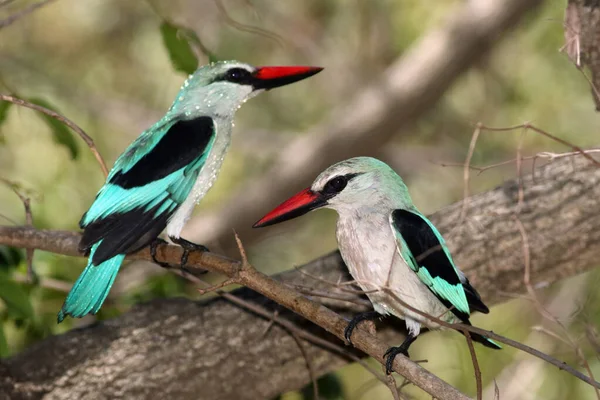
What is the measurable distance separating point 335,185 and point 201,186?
502 mm

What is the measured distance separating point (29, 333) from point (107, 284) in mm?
1374

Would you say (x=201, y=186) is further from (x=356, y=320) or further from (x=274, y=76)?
(x=356, y=320)

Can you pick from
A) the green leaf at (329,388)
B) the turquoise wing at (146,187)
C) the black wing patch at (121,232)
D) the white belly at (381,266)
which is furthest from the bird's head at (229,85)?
the green leaf at (329,388)

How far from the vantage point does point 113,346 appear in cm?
329

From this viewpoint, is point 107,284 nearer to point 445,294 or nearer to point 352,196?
point 352,196

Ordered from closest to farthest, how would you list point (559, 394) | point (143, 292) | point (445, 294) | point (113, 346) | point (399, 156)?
point (445, 294)
point (113, 346)
point (143, 292)
point (559, 394)
point (399, 156)

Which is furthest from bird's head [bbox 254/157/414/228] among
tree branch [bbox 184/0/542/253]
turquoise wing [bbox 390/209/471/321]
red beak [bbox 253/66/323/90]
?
tree branch [bbox 184/0/542/253]

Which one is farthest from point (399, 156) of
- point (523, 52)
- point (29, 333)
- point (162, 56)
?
point (29, 333)

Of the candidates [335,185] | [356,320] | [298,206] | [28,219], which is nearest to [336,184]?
[335,185]

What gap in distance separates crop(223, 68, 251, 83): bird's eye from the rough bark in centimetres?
81

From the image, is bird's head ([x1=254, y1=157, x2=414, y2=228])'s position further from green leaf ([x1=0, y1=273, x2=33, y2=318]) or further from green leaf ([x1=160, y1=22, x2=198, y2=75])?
green leaf ([x1=0, y1=273, x2=33, y2=318])

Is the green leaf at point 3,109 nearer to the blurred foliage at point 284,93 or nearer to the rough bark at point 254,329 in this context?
A: the rough bark at point 254,329

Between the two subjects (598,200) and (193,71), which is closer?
(193,71)

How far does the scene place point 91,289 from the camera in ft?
8.37
